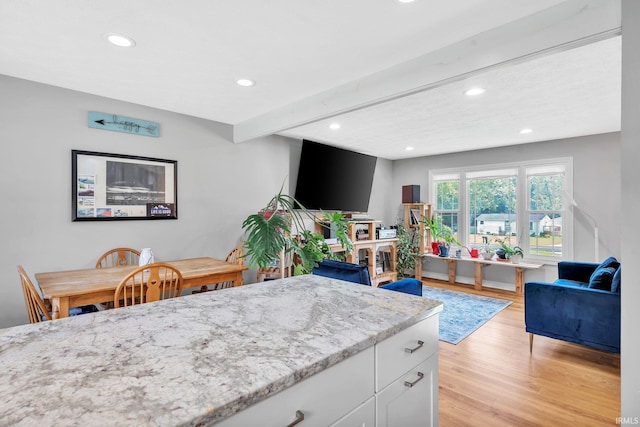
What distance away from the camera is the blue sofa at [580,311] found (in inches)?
99.6

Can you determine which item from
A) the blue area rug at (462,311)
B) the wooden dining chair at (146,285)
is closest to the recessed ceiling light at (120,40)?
the wooden dining chair at (146,285)

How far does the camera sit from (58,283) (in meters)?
2.29

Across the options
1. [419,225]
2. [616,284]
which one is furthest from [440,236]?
[616,284]

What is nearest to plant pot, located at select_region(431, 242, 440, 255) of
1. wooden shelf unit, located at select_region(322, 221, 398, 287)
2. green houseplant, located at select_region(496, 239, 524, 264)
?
wooden shelf unit, located at select_region(322, 221, 398, 287)

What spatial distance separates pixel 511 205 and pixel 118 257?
544 cm

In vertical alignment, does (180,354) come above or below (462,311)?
above

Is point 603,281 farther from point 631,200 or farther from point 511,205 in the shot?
point 511,205

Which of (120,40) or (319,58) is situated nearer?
(120,40)

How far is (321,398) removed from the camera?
87 centimetres

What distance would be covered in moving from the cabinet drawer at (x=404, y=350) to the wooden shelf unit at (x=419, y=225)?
15.3 ft

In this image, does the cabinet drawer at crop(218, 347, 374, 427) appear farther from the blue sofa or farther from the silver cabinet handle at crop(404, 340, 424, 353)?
the blue sofa

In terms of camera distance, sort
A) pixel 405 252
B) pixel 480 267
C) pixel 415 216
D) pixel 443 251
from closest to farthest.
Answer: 1. pixel 480 267
2. pixel 443 251
3. pixel 405 252
4. pixel 415 216

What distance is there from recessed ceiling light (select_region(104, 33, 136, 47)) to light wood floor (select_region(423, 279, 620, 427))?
3.08 m

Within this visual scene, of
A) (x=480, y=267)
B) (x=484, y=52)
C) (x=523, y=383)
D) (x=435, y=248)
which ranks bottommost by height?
(x=523, y=383)
